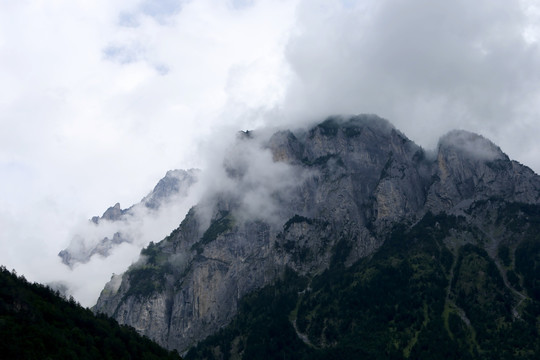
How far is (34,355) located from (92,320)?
55278mm

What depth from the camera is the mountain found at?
147 m

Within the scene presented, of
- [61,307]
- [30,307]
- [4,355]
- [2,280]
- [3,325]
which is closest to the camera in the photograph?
[4,355]

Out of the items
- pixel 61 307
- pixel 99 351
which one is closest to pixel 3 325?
pixel 99 351

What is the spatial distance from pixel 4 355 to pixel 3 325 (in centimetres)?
1504

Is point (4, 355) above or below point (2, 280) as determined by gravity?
below

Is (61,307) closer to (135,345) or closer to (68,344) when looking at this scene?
(135,345)

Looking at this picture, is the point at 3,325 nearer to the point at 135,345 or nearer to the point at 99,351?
the point at 99,351

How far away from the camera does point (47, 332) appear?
520ft

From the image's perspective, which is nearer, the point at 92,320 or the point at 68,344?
the point at 68,344

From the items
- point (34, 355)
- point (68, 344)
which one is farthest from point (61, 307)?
point (34, 355)

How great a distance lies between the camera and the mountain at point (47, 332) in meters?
147

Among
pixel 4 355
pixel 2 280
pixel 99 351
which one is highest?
pixel 2 280

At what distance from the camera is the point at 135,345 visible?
19975 cm

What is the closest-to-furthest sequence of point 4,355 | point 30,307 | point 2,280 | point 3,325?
point 4,355 → point 3,325 → point 30,307 → point 2,280
